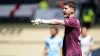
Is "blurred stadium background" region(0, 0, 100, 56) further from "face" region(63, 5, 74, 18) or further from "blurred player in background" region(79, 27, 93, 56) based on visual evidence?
"face" region(63, 5, 74, 18)

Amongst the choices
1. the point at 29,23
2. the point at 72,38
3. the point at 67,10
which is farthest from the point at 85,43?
the point at 29,23

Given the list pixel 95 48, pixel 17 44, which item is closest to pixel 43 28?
pixel 17 44

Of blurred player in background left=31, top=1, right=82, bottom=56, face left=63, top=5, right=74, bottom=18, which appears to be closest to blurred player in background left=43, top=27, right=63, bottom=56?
blurred player in background left=31, top=1, right=82, bottom=56

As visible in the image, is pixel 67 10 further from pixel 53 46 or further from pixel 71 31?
pixel 53 46

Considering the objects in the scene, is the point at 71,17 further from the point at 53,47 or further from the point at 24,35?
the point at 24,35

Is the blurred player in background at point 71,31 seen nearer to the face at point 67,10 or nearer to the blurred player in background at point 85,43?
the face at point 67,10

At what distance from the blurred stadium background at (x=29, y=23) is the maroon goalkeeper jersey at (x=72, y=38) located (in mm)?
5283

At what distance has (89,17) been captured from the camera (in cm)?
1605

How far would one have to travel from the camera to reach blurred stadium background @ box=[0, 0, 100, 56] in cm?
1335

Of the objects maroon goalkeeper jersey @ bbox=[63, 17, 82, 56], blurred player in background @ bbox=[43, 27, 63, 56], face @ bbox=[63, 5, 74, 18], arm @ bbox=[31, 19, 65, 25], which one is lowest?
blurred player in background @ bbox=[43, 27, 63, 56]

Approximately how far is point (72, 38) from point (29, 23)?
35.2ft

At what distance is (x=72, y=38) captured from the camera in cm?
645

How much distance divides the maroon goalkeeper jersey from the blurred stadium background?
528cm

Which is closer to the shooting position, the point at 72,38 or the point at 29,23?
the point at 72,38
